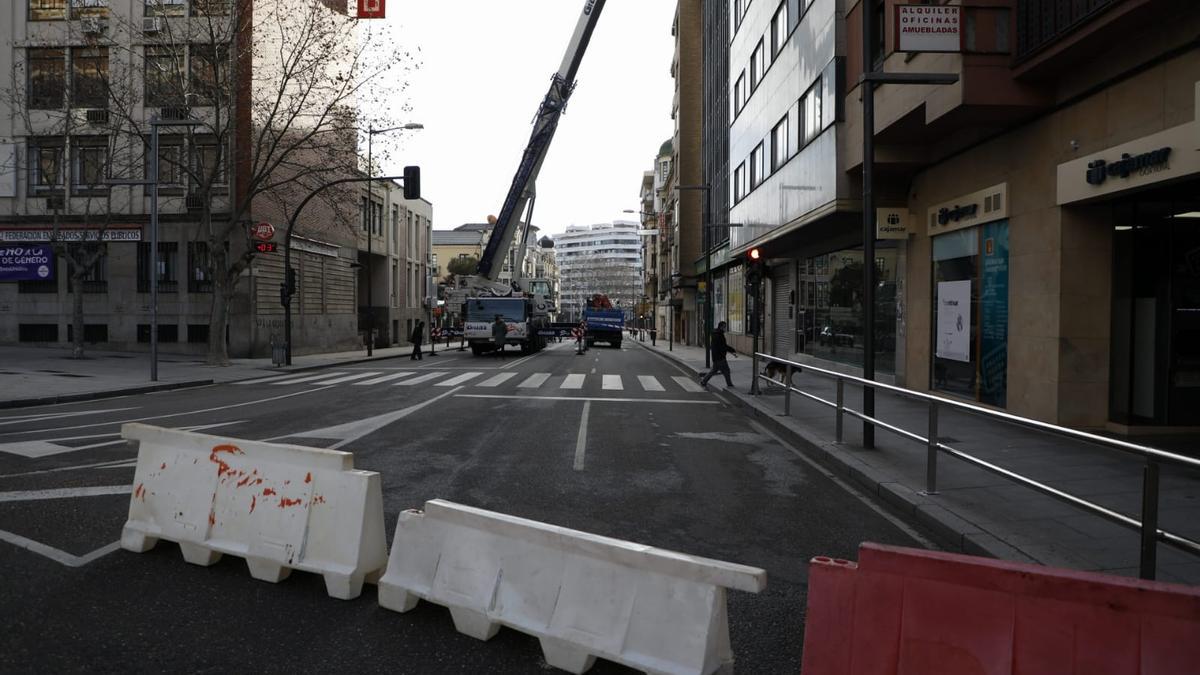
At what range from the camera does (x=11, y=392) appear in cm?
1527

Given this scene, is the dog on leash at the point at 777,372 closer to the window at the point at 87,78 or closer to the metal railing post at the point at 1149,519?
the metal railing post at the point at 1149,519

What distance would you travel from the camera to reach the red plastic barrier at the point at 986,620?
258 cm

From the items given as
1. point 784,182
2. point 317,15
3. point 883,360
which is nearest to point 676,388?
point 883,360

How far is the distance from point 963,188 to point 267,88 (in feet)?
84.7

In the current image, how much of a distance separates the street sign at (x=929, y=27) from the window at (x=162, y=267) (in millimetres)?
29428

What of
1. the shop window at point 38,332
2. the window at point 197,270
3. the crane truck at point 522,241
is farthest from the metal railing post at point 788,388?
the shop window at point 38,332

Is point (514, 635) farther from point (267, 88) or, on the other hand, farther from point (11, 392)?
point (267, 88)

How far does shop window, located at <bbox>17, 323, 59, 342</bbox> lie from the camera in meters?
31.0

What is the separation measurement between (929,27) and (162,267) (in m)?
30.3

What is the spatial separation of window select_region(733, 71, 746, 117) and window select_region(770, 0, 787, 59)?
4.57 m

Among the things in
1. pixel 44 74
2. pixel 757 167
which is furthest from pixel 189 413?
pixel 44 74

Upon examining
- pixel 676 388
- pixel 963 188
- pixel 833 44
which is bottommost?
pixel 676 388

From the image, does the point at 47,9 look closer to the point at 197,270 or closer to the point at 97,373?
the point at 197,270

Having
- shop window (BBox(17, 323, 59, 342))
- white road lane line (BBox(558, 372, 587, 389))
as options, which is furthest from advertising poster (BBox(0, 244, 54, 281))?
white road lane line (BBox(558, 372, 587, 389))
